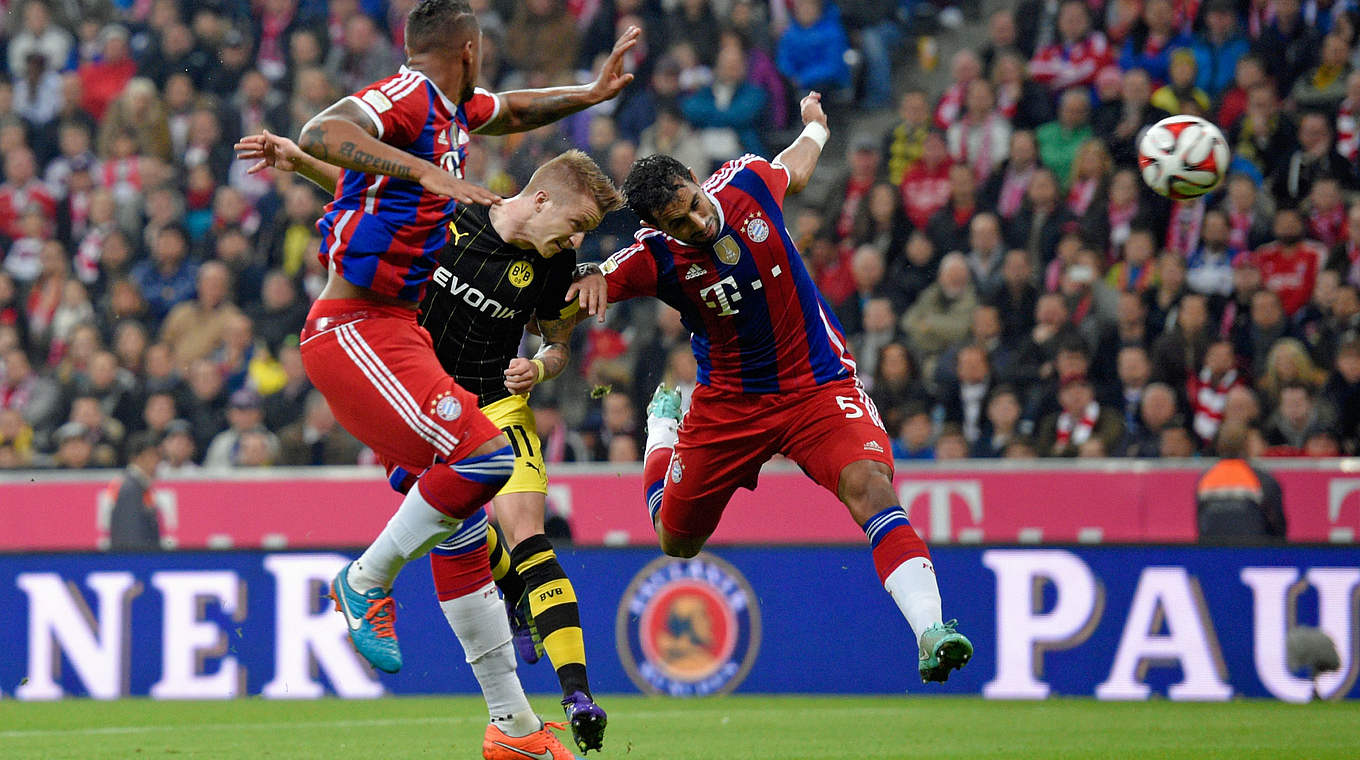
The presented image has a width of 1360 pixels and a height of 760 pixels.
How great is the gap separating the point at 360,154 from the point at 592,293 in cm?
142

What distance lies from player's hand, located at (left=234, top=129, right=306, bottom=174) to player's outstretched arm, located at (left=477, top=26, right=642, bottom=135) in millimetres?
853

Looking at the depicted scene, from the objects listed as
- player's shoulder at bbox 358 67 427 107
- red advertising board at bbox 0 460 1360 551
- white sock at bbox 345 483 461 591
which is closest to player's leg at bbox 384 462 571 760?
white sock at bbox 345 483 461 591

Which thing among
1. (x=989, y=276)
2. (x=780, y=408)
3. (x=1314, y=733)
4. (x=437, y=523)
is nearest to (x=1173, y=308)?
(x=989, y=276)

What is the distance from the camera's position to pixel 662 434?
819cm

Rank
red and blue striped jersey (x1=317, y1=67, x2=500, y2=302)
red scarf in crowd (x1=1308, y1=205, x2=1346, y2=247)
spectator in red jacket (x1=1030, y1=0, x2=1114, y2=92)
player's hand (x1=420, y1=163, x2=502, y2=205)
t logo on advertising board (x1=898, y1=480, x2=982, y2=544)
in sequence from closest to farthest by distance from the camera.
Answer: player's hand (x1=420, y1=163, x2=502, y2=205), red and blue striped jersey (x1=317, y1=67, x2=500, y2=302), t logo on advertising board (x1=898, y1=480, x2=982, y2=544), red scarf in crowd (x1=1308, y1=205, x2=1346, y2=247), spectator in red jacket (x1=1030, y1=0, x2=1114, y2=92)

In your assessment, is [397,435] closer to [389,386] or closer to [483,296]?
[389,386]

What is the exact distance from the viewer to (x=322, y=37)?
664 inches

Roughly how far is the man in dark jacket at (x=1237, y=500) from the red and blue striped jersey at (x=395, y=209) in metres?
6.33

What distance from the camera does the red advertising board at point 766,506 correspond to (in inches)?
451

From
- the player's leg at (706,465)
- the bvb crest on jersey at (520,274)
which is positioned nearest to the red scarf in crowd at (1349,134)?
the player's leg at (706,465)

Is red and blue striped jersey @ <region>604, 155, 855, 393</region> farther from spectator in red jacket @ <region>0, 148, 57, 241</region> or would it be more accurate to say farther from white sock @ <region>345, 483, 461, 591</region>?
spectator in red jacket @ <region>0, 148, 57, 241</region>

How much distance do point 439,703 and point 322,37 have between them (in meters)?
8.17

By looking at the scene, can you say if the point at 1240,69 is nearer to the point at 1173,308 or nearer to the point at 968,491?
the point at 1173,308

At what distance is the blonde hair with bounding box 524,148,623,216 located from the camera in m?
6.62
